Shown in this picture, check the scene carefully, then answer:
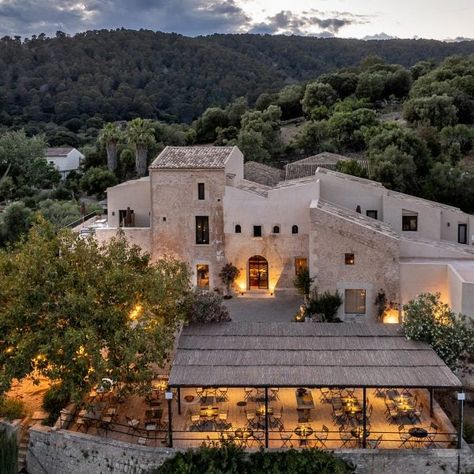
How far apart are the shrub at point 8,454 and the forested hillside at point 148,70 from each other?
8308 cm

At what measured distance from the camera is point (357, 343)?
21469 mm

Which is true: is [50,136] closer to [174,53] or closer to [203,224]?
[174,53]

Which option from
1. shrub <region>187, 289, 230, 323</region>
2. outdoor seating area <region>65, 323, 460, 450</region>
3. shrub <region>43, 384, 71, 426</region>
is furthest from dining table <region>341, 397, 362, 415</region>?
shrub <region>43, 384, 71, 426</region>

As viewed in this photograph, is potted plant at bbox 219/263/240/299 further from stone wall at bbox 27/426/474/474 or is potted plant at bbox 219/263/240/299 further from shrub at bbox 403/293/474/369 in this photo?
stone wall at bbox 27/426/474/474

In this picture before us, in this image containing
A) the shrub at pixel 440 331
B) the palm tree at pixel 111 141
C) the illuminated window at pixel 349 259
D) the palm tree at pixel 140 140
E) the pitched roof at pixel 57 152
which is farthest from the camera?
the pitched roof at pixel 57 152

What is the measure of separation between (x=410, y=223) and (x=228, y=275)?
10056mm

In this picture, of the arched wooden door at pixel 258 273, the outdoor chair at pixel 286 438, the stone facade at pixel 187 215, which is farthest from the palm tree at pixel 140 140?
the outdoor chair at pixel 286 438

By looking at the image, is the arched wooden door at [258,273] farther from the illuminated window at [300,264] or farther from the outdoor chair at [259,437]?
the outdoor chair at [259,437]

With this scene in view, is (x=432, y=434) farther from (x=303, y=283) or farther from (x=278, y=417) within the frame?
(x=303, y=283)

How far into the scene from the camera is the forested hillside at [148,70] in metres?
105

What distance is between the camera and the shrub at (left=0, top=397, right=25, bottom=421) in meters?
21.0

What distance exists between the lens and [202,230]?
31859 millimetres

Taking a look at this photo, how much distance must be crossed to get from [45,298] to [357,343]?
10883 millimetres

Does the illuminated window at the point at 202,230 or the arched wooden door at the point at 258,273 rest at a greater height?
the illuminated window at the point at 202,230
